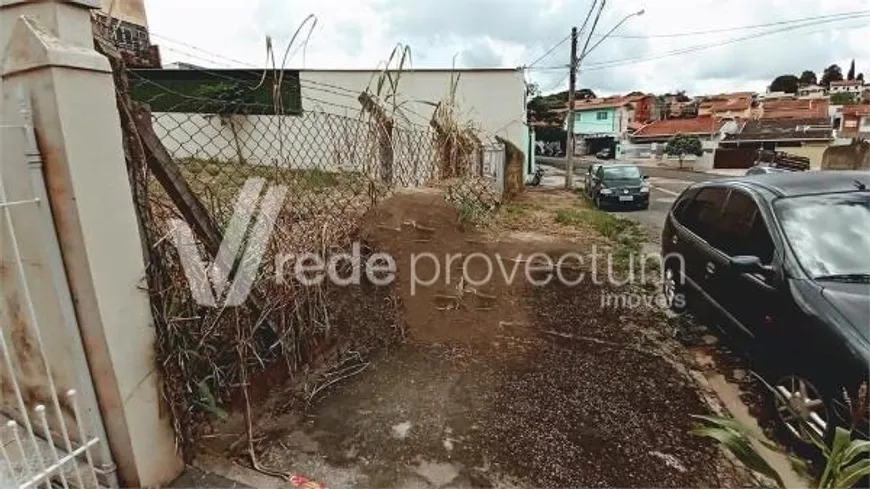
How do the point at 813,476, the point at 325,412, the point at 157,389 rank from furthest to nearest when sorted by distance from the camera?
1. the point at 325,412
2. the point at 813,476
3. the point at 157,389

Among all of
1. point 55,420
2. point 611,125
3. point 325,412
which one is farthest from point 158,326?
point 611,125

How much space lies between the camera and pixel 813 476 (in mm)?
2527

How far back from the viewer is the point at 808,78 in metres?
79.2

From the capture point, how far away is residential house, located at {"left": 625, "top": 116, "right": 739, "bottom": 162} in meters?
39.2

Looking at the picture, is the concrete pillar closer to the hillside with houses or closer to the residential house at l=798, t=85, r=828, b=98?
the hillside with houses

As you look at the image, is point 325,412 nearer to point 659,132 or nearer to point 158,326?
point 158,326

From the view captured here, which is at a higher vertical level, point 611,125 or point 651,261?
point 611,125

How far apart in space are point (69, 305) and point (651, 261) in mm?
7161

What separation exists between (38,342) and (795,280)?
4.14 m

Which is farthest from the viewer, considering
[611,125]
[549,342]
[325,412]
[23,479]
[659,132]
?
[611,125]
